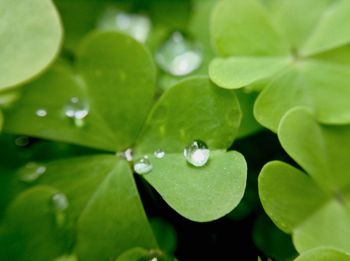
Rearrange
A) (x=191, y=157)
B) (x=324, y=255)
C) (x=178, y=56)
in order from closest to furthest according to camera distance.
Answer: (x=324, y=255) → (x=191, y=157) → (x=178, y=56)

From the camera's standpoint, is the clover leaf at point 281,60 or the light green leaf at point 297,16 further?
the light green leaf at point 297,16

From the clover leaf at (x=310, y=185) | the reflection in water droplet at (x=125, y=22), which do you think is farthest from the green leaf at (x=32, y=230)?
the reflection in water droplet at (x=125, y=22)

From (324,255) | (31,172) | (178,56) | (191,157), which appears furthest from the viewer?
(178,56)

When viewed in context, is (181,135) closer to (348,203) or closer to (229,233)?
(229,233)

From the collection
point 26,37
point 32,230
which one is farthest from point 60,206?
point 26,37

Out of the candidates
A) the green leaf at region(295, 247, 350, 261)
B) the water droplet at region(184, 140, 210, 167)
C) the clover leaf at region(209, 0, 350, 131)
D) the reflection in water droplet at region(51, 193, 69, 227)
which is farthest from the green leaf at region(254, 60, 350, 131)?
the reflection in water droplet at region(51, 193, 69, 227)

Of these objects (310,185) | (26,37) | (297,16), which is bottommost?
(310,185)

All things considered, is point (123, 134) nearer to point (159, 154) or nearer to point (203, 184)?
point (159, 154)

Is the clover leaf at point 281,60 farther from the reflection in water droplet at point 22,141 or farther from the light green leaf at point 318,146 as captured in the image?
the reflection in water droplet at point 22,141
